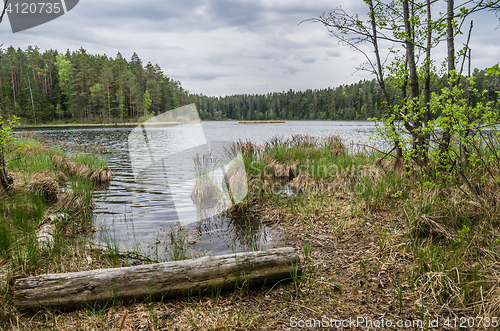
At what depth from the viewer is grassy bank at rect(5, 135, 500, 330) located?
2498mm

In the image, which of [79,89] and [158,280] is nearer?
[158,280]

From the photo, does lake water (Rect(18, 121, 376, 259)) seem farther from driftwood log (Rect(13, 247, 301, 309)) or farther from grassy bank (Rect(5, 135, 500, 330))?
grassy bank (Rect(5, 135, 500, 330))

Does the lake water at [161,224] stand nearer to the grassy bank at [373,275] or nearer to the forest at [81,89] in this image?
the grassy bank at [373,275]

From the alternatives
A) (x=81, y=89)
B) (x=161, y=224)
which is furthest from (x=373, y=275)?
(x=81, y=89)

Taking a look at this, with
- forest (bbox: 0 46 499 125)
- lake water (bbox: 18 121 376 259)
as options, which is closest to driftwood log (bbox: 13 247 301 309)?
lake water (bbox: 18 121 376 259)

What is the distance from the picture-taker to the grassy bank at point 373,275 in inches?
98.3

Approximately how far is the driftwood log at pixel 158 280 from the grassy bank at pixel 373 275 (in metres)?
0.10

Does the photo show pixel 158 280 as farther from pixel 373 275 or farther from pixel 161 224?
pixel 161 224

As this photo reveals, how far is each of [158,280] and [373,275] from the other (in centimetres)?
261

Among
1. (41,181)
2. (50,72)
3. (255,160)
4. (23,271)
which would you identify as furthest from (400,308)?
(50,72)

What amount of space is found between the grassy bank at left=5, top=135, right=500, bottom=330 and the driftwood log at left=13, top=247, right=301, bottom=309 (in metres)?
0.10

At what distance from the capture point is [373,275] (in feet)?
10.6

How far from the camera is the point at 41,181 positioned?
6734 millimetres

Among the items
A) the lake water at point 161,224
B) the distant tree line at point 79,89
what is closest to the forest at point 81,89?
the distant tree line at point 79,89
